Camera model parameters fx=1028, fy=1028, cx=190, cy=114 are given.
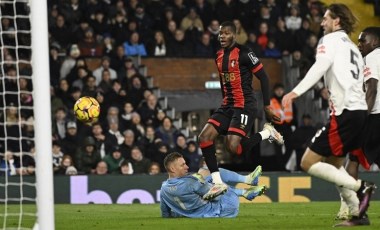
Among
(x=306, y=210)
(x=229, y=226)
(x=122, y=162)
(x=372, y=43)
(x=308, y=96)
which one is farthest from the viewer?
(x=308, y=96)

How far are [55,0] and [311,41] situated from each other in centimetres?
539

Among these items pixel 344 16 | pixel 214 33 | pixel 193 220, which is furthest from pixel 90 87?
pixel 344 16

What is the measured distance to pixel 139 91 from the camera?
19156mm

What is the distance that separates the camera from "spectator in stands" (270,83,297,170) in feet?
63.2

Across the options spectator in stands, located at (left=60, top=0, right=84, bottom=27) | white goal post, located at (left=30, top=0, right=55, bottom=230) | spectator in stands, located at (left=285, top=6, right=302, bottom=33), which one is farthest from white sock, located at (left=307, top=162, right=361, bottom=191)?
spectator in stands, located at (left=285, top=6, right=302, bottom=33)

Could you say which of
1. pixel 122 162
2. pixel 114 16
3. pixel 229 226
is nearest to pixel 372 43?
pixel 229 226

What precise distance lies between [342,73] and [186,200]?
276 centimetres

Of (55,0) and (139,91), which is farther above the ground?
(55,0)

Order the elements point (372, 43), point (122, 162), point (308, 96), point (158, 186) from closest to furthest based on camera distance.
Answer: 1. point (372, 43)
2. point (158, 186)
3. point (122, 162)
4. point (308, 96)

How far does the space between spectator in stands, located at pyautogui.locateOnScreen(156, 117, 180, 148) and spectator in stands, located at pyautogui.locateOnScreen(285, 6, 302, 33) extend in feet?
14.0

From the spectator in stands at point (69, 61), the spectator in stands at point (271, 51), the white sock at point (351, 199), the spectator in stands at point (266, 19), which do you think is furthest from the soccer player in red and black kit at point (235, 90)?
the spectator in stands at point (266, 19)

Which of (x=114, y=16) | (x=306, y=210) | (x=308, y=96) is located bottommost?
(x=306, y=210)

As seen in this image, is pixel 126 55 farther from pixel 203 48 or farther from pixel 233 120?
pixel 233 120

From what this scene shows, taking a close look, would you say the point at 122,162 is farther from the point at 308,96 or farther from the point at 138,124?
the point at 308,96
